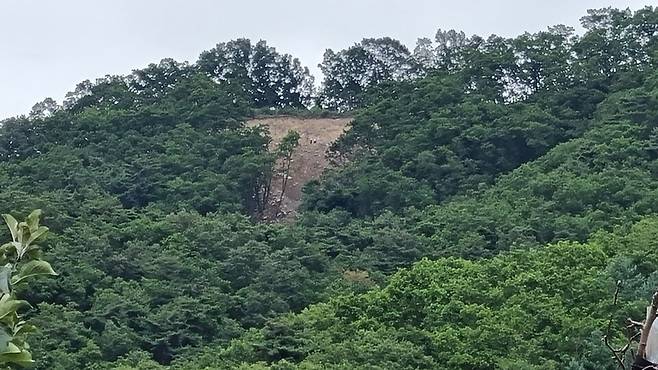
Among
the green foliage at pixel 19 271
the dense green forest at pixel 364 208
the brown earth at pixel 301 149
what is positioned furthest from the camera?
the brown earth at pixel 301 149

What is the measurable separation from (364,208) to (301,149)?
6.24m

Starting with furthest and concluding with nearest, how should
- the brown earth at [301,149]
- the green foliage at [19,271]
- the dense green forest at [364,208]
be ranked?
the brown earth at [301,149] < the dense green forest at [364,208] < the green foliage at [19,271]

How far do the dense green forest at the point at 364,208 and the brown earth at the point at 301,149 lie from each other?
0.70 meters

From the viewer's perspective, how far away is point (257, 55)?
114 feet

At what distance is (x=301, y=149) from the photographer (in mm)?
31906

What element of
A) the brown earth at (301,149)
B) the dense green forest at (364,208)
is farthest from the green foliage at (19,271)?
the brown earth at (301,149)

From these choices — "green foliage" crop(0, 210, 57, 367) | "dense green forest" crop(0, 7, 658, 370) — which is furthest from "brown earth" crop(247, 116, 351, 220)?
"green foliage" crop(0, 210, 57, 367)

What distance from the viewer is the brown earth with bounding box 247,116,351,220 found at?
29688 mm

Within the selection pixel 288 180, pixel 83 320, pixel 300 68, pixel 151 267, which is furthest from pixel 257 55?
pixel 83 320

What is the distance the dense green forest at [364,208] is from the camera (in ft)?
46.8

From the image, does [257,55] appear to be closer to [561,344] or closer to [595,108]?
[595,108]

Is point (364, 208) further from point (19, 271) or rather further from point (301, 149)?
point (19, 271)

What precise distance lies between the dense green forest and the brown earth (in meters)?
0.70

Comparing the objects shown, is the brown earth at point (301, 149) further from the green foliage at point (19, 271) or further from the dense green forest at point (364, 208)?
the green foliage at point (19, 271)
